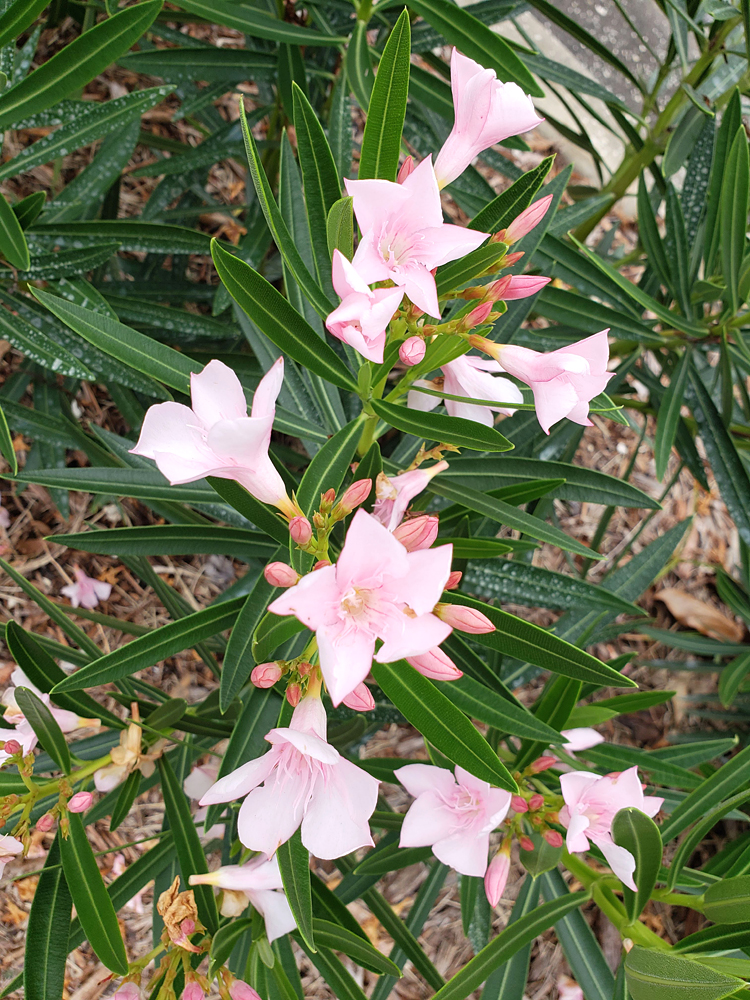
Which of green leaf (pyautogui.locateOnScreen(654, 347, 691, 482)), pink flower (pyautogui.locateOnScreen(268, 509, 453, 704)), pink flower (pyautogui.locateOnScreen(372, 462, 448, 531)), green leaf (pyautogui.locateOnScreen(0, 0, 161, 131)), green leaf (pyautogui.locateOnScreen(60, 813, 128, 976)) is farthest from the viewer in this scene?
green leaf (pyautogui.locateOnScreen(654, 347, 691, 482))

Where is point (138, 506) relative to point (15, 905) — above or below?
above

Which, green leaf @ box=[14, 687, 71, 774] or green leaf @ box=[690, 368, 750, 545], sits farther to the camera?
green leaf @ box=[690, 368, 750, 545]

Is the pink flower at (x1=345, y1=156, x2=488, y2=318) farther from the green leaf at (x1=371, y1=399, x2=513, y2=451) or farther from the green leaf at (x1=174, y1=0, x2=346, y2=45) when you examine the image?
the green leaf at (x1=174, y1=0, x2=346, y2=45)

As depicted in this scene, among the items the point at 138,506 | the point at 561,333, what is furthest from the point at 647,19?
the point at 138,506

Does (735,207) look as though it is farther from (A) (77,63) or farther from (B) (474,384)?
(A) (77,63)

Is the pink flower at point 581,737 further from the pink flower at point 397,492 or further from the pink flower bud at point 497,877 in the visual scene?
the pink flower at point 397,492

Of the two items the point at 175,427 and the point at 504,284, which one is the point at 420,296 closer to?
the point at 504,284

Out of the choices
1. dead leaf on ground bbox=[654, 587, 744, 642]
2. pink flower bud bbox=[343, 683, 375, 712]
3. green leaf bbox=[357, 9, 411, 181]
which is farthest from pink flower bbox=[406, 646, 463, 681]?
dead leaf on ground bbox=[654, 587, 744, 642]
